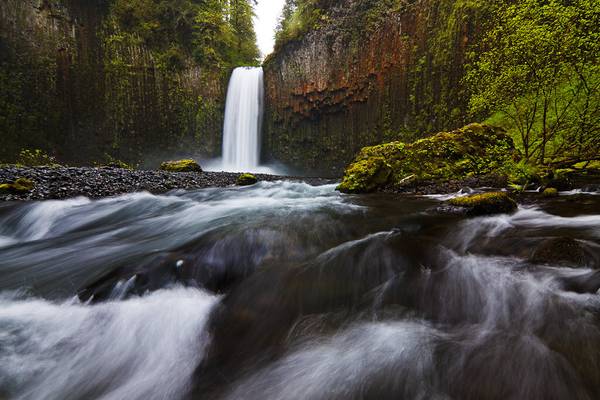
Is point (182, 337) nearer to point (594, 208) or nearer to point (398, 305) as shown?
point (398, 305)

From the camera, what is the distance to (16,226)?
536 centimetres

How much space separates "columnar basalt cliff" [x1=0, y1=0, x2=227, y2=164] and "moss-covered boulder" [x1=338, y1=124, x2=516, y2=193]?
15.8m

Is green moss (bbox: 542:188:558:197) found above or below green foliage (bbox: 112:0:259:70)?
below

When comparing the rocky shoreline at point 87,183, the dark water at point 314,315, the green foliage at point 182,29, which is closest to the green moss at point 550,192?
the dark water at point 314,315

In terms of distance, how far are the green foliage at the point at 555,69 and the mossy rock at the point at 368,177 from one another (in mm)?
2562

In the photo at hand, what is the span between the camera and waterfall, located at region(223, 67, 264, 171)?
21.5m

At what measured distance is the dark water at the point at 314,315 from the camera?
1.70 meters

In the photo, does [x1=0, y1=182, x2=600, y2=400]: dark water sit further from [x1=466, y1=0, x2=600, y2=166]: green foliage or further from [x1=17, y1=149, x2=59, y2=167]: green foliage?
[x1=17, y1=149, x2=59, y2=167]: green foliage

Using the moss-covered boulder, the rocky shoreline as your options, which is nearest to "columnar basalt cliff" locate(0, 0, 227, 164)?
the rocky shoreline

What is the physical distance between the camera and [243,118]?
21.7 m

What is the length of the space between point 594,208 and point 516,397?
4.24 meters

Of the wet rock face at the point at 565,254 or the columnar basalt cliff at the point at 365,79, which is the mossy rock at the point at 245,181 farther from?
the wet rock face at the point at 565,254

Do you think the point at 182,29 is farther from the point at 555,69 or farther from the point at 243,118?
the point at 555,69

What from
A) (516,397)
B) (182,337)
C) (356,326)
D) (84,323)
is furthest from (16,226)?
(516,397)
